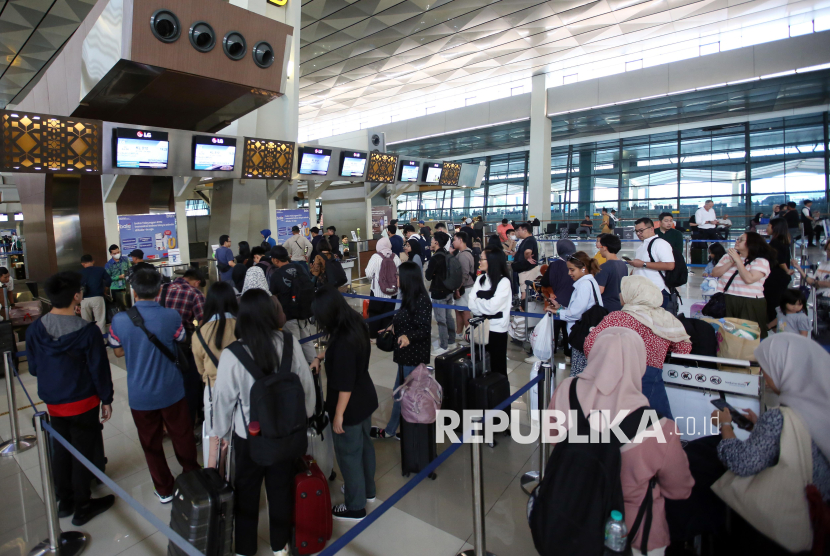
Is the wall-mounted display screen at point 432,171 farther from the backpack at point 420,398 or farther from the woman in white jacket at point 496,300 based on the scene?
the backpack at point 420,398

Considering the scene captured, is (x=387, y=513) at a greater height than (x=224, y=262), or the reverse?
(x=224, y=262)

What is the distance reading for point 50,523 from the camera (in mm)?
2711

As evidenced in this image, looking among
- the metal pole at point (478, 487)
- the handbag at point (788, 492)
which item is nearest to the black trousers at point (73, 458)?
the metal pole at point (478, 487)

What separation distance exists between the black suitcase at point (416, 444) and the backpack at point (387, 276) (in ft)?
10.9

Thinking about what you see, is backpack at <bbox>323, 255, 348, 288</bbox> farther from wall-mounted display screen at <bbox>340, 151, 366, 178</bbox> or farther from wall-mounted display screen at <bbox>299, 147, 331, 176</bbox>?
wall-mounted display screen at <bbox>340, 151, 366, 178</bbox>

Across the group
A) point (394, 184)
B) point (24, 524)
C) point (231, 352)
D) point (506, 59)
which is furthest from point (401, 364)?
point (506, 59)

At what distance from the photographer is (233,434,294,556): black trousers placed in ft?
7.54

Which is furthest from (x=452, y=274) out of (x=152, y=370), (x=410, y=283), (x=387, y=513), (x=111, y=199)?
(x=111, y=199)

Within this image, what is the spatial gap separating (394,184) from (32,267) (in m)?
10.9

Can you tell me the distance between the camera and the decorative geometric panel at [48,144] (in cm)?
692

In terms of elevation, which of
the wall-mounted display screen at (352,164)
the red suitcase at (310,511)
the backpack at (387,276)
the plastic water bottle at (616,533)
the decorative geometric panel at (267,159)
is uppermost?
the wall-mounted display screen at (352,164)

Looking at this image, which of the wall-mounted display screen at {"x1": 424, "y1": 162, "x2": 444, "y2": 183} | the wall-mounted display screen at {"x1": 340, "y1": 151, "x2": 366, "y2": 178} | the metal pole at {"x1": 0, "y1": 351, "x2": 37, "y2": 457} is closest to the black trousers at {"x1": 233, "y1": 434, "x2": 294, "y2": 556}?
the metal pole at {"x1": 0, "y1": 351, "x2": 37, "y2": 457}

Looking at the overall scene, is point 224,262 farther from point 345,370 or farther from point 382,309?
point 345,370

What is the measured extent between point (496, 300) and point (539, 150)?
17026 mm
